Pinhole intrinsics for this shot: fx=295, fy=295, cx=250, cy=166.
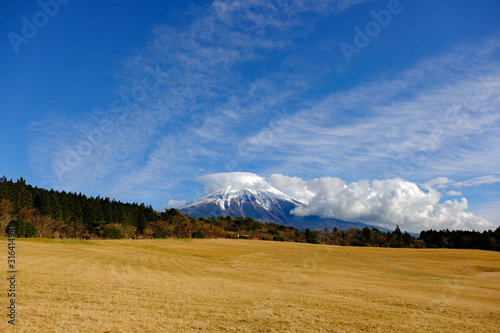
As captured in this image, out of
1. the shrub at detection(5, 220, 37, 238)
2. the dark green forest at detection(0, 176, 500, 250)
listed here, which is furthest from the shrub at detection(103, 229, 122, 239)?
the shrub at detection(5, 220, 37, 238)

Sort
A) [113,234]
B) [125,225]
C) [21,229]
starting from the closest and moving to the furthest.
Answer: [21,229], [113,234], [125,225]

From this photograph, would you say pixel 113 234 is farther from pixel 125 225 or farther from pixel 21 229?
pixel 21 229

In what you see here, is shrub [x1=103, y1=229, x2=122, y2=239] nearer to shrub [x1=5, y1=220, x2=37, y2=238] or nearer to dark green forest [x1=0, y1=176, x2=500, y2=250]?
dark green forest [x1=0, y1=176, x2=500, y2=250]

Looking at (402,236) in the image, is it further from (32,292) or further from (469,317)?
(32,292)

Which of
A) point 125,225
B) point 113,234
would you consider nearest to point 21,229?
point 113,234

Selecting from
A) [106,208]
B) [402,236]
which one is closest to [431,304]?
[106,208]

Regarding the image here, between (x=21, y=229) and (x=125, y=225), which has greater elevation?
(x=21, y=229)

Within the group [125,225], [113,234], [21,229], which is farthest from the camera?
[125,225]

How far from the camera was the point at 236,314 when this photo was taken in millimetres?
16094

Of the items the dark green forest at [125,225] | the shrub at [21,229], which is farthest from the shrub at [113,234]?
the shrub at [21,229]

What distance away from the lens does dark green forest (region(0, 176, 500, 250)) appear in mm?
89000

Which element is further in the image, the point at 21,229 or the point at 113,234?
the point at 113,234

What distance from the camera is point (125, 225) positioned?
400 ft

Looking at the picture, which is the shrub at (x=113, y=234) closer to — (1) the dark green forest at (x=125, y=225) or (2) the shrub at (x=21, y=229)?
(1) the dark green forest at (x=125, y=225)
